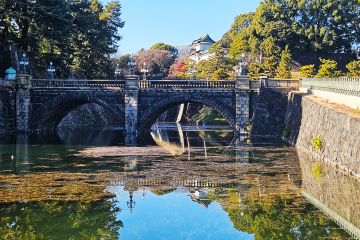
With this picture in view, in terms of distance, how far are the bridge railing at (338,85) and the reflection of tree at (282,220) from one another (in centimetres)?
860

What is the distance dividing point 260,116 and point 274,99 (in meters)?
1.79

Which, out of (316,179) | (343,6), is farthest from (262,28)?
(316,179)

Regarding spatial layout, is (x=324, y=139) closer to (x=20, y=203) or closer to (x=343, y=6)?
(x=20, y=203)

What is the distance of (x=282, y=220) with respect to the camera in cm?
1338

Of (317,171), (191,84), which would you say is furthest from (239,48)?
(317,171)

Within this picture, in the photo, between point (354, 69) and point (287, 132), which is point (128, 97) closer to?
point (287, 132)

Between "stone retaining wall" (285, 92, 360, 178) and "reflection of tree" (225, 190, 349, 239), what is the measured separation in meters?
4.18

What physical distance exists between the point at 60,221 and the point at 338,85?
18.0m

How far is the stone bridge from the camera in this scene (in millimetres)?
38594

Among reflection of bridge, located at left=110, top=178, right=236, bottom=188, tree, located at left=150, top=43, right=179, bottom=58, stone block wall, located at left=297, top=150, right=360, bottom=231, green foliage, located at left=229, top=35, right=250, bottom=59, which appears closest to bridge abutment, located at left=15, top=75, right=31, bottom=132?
reflection of bridge, located at left=110, top=178, right=236, bottom=188

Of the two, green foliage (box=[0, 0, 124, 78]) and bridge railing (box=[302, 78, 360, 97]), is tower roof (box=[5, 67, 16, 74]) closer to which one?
green foliage (box=[0, 0, 124, 78])

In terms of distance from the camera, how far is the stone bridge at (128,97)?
127 feet

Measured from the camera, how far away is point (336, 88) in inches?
1017

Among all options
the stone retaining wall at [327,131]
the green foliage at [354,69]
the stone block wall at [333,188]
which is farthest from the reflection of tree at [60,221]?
the green foliage at [354,69]
